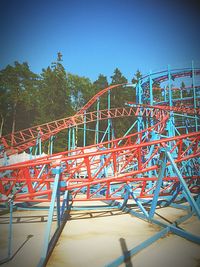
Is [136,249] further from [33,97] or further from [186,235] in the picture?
[33,97]

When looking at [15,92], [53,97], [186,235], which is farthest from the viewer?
[53,97]

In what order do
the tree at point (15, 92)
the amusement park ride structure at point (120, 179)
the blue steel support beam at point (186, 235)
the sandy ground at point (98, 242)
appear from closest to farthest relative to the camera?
the sandy ground at point (98, 242), the blue steel support beam at point (186, 235), the amusement park ride structure at point (120, 179), the tree at point (15, 92)

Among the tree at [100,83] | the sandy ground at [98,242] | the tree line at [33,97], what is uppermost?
the tree at [100,83]

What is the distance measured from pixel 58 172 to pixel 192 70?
1873cm

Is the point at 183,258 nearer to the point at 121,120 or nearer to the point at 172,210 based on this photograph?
the point at 172,210

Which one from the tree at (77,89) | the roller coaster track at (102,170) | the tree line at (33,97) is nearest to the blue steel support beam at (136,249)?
the roller coaster track at (102,170)

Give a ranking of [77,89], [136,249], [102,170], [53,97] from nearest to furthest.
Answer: [136,249] < [102,170] < [53,97] < [77,89]

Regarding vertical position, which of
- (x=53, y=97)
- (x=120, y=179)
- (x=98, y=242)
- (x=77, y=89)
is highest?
(x=77, y=89)

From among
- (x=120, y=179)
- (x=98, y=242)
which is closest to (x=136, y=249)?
(x=98, y=242)

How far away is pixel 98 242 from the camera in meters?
4.54

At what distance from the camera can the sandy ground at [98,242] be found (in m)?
3.65

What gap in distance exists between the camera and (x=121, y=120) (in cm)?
4306

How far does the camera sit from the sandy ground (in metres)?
3.65

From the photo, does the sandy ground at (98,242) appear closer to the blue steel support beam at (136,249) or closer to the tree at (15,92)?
the blue steel support beam at (136,249)
